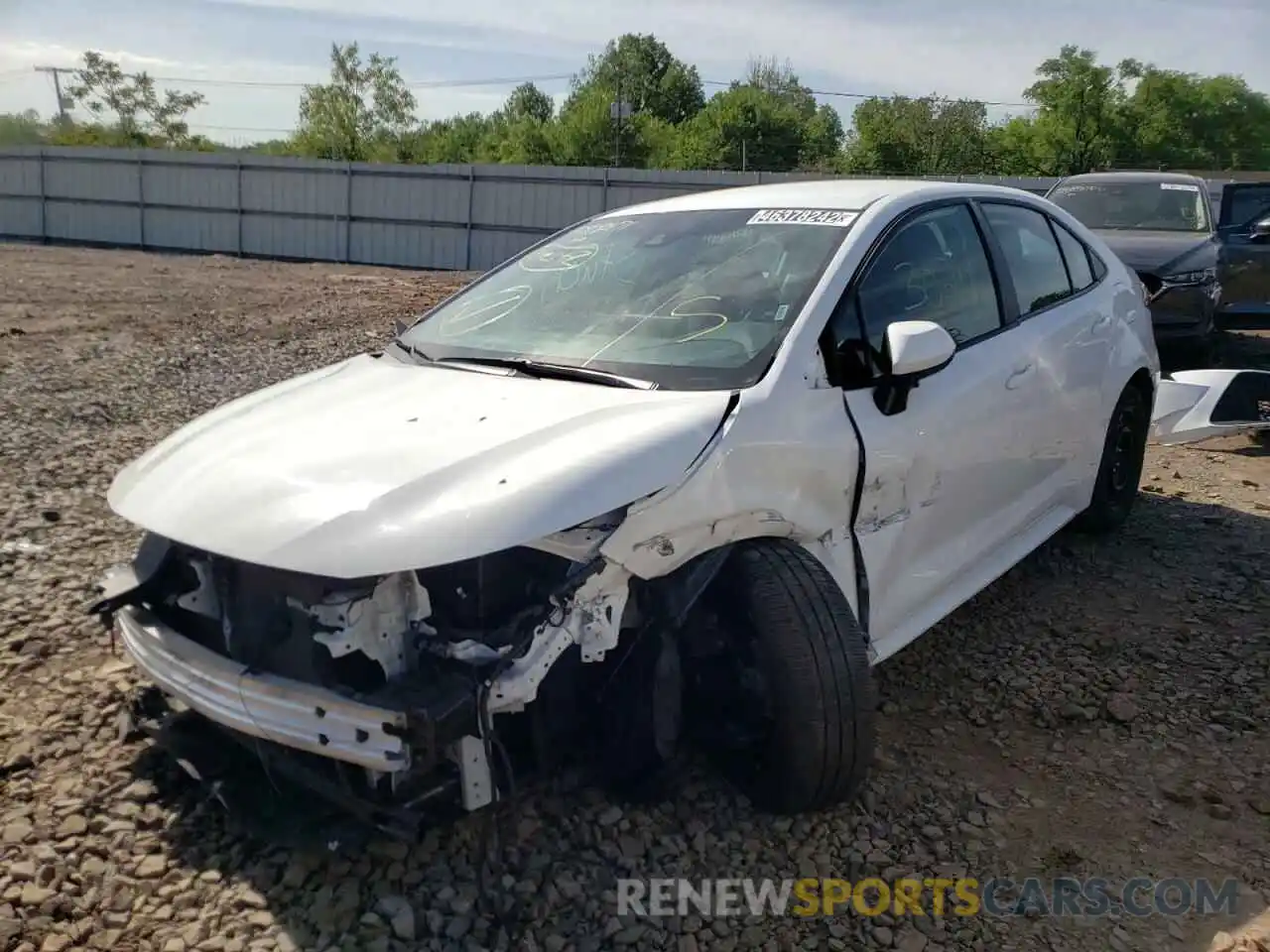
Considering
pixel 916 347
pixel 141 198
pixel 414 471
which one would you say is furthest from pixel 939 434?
pixel 141 198

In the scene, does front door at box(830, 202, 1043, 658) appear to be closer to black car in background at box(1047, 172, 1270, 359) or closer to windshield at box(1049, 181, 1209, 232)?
black car in background at box(1047, 172, 1270, 359)

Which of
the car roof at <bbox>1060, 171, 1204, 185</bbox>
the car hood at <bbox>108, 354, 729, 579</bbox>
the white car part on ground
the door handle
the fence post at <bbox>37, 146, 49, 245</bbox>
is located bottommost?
the fence post at <bbox>37, 146, 49, 245</bbox>

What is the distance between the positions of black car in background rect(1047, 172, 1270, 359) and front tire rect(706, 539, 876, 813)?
5.83 m

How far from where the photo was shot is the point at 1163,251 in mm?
8227

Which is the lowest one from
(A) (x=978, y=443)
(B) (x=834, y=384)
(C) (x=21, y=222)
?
(C) (x=21, y=222)

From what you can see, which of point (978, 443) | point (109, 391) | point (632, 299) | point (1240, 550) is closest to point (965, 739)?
point (978, 443)

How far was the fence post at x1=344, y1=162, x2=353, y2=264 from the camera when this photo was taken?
76.0 feet

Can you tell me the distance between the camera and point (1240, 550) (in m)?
4.89

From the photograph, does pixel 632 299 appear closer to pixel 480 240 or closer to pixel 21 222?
pixel 480 240

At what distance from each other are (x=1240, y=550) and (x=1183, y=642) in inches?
47.2

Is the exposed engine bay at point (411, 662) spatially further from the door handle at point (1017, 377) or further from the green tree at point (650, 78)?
the green tree at point (650, 78)

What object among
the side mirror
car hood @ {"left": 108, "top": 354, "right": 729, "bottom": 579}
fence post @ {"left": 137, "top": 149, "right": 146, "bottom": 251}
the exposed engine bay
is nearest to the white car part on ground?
the side mirror

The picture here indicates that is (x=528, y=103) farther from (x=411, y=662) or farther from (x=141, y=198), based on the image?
(x=411, y=662)

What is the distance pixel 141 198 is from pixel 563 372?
84.3ft
